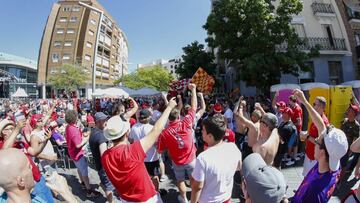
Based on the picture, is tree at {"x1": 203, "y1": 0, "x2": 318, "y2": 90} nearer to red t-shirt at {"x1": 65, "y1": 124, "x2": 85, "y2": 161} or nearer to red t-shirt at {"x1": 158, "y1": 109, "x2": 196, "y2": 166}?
red t-shirt at {"x1": 158, "y1": 109, "x2": 196, "y2": 166}

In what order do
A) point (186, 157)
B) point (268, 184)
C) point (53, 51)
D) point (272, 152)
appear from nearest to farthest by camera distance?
point (268, 184)
point (272, 152)
point (186, 157)
point (53, 51)

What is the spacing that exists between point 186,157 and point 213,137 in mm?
2091

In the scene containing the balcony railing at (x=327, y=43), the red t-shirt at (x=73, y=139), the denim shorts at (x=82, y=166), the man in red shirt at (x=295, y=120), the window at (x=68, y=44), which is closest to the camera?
the red t-shirt at (x=73, y=139)

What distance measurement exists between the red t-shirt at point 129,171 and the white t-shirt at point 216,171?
1.84 ft

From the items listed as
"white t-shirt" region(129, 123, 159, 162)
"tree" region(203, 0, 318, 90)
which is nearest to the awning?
"tree" region(203, 0, 318, 90)

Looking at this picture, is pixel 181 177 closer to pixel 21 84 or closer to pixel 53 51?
pixel 53 51

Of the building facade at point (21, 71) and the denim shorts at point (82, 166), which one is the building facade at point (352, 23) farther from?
the building facade at point (21, 71)

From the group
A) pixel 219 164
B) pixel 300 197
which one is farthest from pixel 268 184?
pixel 219 164

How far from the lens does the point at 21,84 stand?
6394 centimetres

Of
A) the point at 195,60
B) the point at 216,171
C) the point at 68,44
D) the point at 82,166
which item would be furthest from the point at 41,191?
the point at 68,44

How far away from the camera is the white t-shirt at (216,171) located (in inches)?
122

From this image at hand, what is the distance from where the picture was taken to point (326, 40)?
74.5 feet

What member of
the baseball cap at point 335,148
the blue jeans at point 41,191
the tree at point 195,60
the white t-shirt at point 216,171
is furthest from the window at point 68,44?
the baseball cap at point 335,148

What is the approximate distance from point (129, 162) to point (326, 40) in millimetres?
23192
